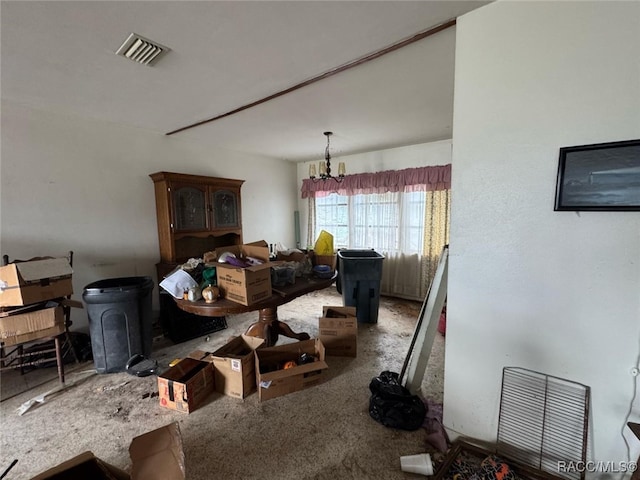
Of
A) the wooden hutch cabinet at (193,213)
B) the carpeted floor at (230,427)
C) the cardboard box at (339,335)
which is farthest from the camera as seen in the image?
the wooden hutch cabinet at (193,213)

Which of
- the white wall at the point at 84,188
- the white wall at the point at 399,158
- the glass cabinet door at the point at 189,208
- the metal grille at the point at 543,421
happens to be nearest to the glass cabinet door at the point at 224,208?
the glass cabinet door at the point at 189,208

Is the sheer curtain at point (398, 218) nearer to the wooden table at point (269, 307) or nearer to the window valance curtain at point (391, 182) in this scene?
the window valance curtain at point (391, 182)

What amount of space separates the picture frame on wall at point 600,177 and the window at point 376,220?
107 inches

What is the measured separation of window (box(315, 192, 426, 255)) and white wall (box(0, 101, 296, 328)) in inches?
84.3

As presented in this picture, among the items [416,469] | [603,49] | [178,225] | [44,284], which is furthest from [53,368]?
[603,49]

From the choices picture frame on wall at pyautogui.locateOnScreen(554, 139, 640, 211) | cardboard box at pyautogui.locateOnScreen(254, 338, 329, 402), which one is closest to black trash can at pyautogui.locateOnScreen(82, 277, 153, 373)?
cardboard box at pyautogui.locateOnScreen(254, 338, 329, 402)

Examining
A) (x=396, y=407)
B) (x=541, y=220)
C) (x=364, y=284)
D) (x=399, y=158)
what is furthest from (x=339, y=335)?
(x=399, y=158)

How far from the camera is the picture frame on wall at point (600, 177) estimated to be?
39.1 inches

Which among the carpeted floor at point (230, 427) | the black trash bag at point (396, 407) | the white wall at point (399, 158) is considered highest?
→ the white wall at point (399, 158)

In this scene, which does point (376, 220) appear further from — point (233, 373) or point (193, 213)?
point (233, 373)

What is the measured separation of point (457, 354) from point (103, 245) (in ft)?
11.2

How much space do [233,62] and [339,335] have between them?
7.41 feet

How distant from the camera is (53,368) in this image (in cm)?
225

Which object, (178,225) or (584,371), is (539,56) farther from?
(178,225)
